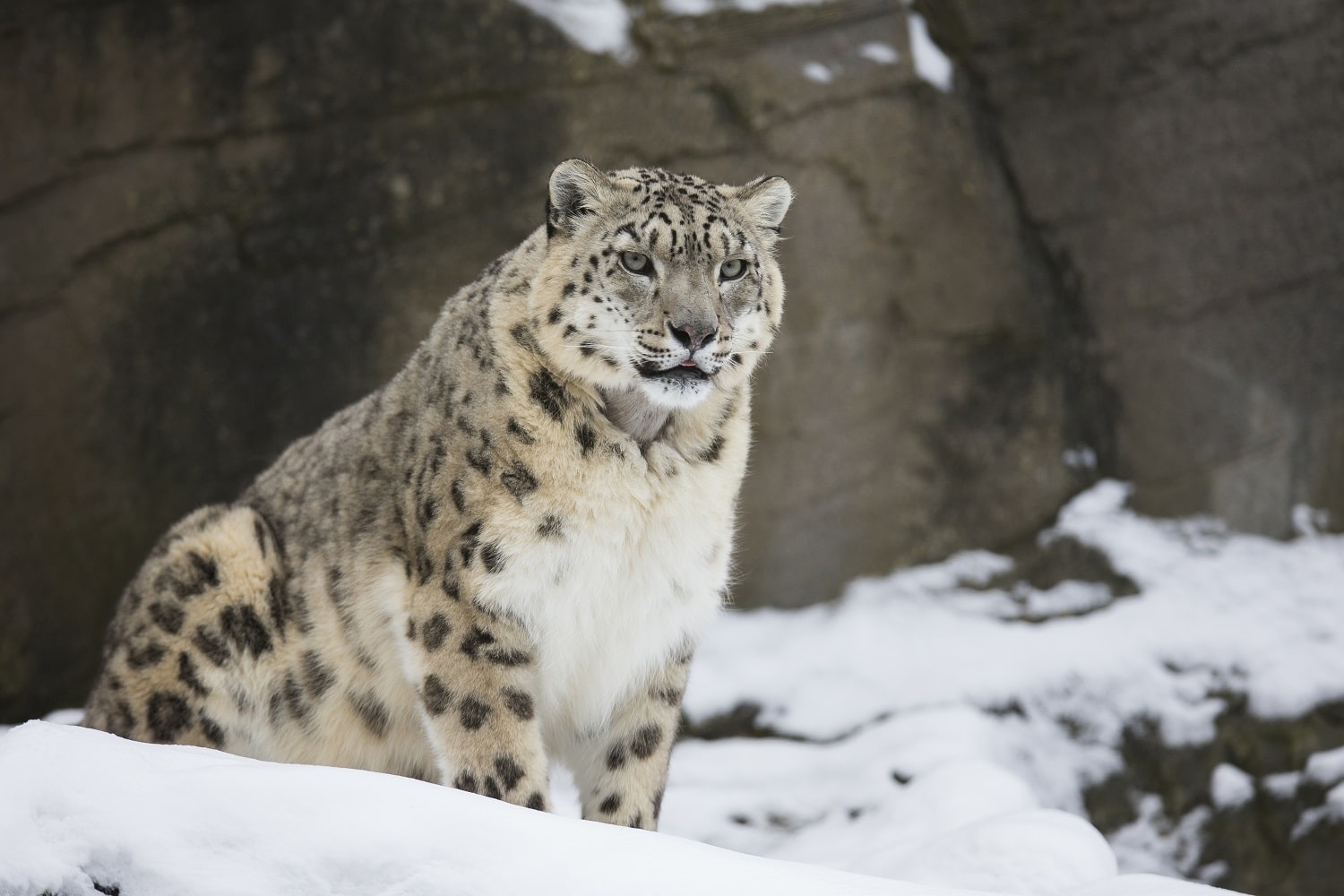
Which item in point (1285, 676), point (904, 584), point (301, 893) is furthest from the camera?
point (904, 584)

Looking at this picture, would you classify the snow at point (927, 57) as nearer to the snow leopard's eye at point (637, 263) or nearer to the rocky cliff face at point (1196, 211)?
the rocky cliff face at point (1196, 211)

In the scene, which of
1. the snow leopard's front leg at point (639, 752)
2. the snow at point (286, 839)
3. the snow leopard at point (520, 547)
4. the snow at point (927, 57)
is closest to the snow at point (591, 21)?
the snow at point (927, 57)

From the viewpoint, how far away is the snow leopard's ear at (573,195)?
3342 mm

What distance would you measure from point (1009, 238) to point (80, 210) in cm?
379

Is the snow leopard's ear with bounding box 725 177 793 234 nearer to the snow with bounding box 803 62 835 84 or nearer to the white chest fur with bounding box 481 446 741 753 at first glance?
the white chest fur with bounding box 481 446 741 753

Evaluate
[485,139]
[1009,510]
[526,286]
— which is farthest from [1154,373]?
[526,286]

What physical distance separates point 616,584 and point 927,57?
356cm

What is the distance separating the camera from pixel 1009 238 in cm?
612

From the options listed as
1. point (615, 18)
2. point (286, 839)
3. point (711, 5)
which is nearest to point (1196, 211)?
point (711, 5)

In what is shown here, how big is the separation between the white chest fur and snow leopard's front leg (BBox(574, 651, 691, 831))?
0.17 feet

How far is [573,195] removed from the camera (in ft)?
11.1

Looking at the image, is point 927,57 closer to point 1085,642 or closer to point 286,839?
point 1085,642

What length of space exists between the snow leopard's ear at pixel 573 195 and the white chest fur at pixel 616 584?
0.59m

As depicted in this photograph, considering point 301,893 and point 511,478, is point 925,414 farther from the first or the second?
point 301,893
